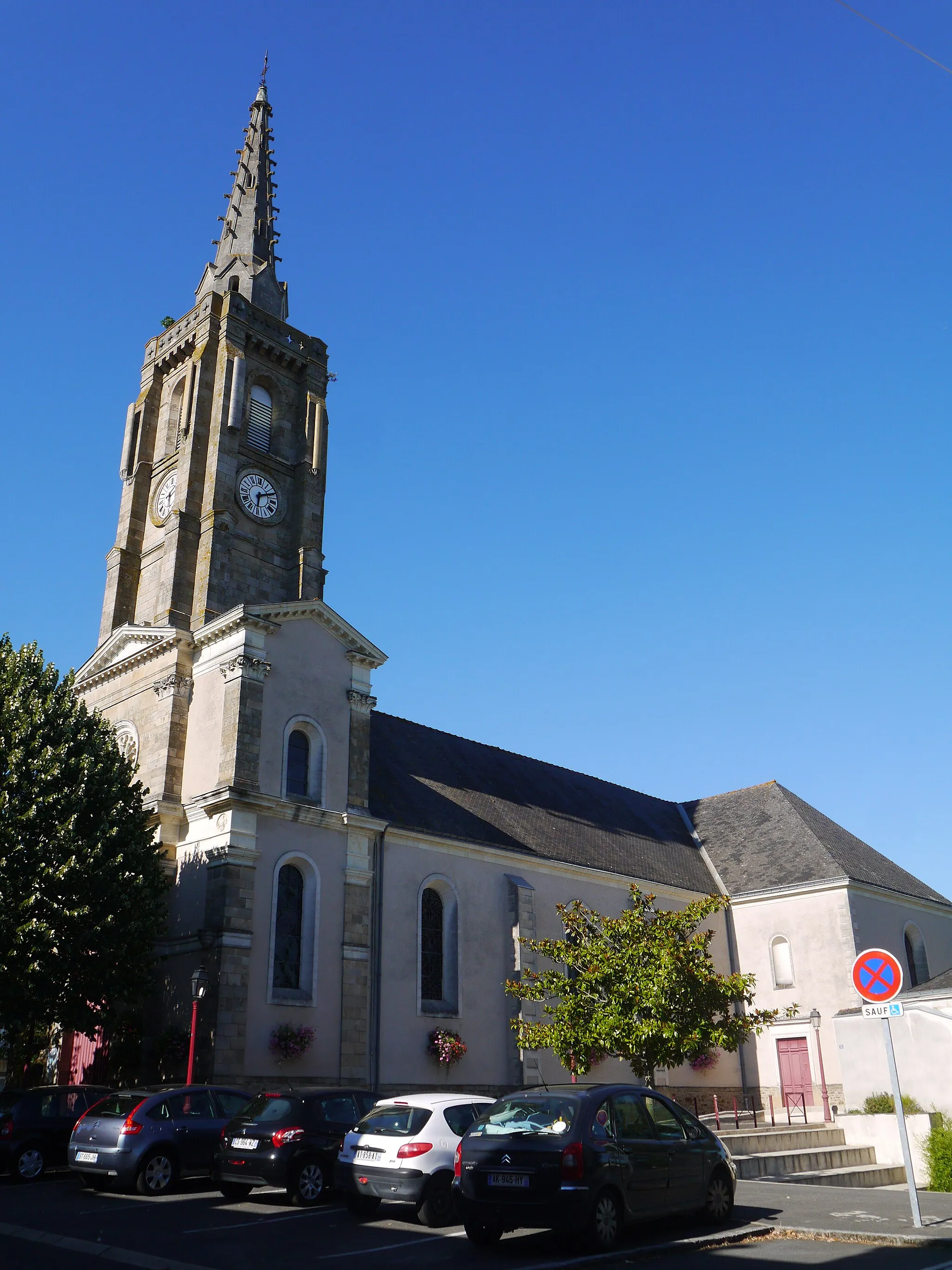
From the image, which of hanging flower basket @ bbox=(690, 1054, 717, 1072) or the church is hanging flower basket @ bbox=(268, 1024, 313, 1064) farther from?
hanging flower basket @ bbox=(690, 1054, 717, 1072)

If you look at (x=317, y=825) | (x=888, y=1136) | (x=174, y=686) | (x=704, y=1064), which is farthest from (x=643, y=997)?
(x=704, y=1064)

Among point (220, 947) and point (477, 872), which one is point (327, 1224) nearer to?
point (220, 947)

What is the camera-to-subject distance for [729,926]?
3656cm

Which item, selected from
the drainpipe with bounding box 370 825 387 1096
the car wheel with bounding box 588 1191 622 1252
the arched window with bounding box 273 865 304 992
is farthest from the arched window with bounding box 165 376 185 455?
the car wheel with bounding box 588 1191 622 1252

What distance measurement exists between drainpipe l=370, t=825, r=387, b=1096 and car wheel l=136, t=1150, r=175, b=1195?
9726 millimetres

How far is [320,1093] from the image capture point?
566 inches

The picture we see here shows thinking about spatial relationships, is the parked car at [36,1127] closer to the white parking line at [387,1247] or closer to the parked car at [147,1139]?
the parked car at [147,1139]

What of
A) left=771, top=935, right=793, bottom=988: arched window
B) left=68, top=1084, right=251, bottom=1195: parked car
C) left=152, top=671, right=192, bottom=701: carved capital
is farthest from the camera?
left=771, top=935, right=793, bottom=988: arched window

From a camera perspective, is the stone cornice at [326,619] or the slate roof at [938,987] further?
the stone cornice at [326,619]

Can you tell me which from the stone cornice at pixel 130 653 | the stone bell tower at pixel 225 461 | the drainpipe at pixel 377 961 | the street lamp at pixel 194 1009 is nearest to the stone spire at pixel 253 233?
the stone bell tower at pixel 225 461

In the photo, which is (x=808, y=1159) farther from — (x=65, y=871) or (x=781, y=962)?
(x=781, y=962)

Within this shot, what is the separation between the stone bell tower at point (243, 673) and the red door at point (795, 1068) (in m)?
15.8

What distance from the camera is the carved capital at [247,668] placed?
82.6 ft

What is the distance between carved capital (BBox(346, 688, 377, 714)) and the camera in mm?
27594
